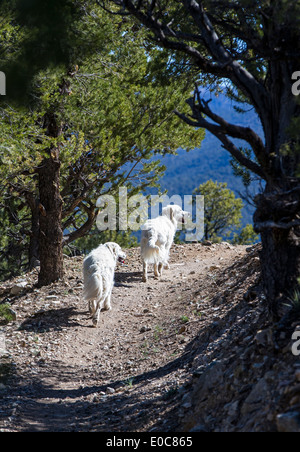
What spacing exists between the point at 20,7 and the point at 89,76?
16.6 feet

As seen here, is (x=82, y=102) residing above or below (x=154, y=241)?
above

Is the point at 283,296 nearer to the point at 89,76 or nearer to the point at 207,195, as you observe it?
the point at 89,76

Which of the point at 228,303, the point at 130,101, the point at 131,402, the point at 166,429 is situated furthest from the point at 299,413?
the point at 130,101

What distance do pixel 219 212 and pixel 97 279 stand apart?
23.6 m

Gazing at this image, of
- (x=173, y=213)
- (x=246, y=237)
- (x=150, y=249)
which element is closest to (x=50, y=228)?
(x=150, y=249)

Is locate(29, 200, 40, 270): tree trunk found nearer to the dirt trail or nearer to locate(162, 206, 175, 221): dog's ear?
the dirt trail

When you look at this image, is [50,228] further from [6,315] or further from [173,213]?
[173,213]

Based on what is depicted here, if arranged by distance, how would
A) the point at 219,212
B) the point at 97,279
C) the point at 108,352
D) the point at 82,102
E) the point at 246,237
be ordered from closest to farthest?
the point at 108,352, the point at 97,279, the point at 82,102, the point at 219,212, the point at 246,237

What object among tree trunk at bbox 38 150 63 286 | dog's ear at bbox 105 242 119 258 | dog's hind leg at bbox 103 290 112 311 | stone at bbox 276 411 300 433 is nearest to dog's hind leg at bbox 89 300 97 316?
dog's hind leg at bbox 103 290 112 311

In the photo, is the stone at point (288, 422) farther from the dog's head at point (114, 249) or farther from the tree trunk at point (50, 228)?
the tree trunk at point (50, 228)

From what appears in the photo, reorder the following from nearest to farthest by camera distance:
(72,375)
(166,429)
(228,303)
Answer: (166,429) → (72,375) → (228,303)

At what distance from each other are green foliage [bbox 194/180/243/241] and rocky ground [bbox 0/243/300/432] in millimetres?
19503

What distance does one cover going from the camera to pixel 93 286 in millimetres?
9875

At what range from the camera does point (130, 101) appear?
13.9 metres
